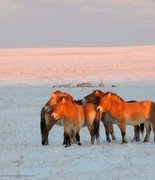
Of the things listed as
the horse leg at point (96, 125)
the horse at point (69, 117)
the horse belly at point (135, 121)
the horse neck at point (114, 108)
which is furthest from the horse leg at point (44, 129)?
the horse belly at point (135, 121)

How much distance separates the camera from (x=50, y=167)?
1120 centimetres

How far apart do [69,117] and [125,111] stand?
4.11 feet

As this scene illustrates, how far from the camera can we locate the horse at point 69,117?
1388cm

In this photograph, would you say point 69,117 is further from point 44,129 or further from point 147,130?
point 147,130

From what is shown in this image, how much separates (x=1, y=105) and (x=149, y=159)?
1369cm

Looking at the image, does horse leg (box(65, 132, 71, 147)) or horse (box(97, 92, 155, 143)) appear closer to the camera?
horse leg (box(65, 132, 71, 147))

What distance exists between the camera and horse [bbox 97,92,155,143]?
1437cm

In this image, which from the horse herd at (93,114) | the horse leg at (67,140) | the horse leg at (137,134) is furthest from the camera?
the horse leg at (137,134)

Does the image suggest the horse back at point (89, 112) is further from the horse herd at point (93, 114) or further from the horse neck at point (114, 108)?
the horse neck at point (114, 108)

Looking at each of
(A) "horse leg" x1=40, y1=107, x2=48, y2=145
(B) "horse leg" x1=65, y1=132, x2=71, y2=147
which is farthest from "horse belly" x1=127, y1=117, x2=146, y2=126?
(A) "horse leg" x1=40, y1=107, x2=48, y2=145

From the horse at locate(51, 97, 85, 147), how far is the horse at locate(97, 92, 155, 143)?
1.72 feet

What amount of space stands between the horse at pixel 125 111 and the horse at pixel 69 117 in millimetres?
524

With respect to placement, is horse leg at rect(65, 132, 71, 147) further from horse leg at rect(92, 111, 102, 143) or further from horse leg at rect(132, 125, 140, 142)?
horse leg at rect(132, 125, 140, 142)

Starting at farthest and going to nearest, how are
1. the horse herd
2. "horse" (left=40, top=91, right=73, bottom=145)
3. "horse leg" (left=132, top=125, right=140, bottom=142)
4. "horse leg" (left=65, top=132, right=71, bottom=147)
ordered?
1. "horse leg" (left=132, top=125, right=140, bottom=142)
2. "horse" (left=40, top=91, right=73, bottom=145)
3. the horse herd
4. "horse leg" (left=65, top=132, right=71, bottom=147)
